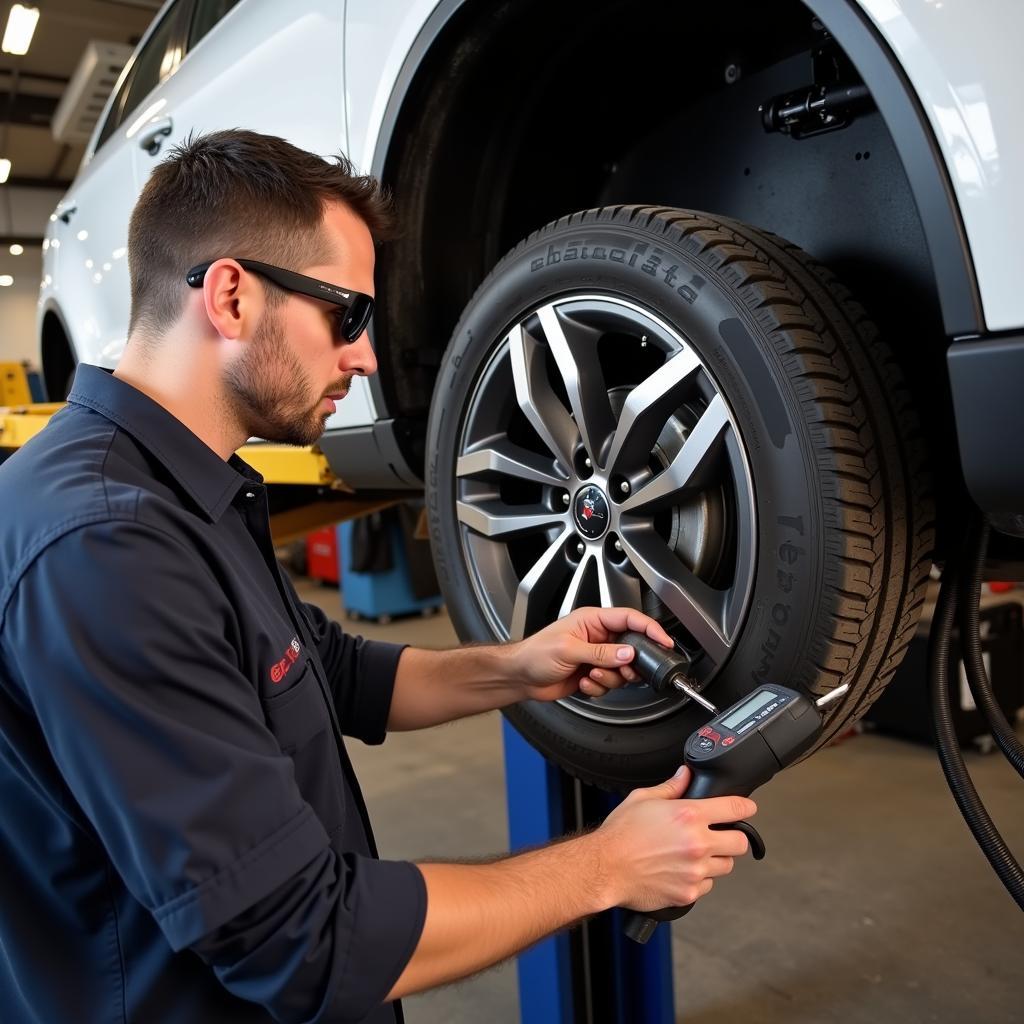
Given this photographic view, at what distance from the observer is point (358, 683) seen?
136 centimetres

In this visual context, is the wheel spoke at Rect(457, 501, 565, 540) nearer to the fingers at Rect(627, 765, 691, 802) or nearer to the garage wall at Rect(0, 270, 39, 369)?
the fingers at Rect(627, 765, 691, 802)

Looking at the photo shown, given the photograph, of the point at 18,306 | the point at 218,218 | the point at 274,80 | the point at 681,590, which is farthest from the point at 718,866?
the point at 18,306

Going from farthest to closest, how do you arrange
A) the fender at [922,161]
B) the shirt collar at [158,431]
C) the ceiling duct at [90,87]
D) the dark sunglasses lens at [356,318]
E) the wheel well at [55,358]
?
the ceiling duct at [90,87], the wheel well at [55,358], the dark sunglasses lens at [356,318], the shirt collar at [158,431], the fender at [922,161]

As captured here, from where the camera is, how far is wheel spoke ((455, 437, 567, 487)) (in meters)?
1.21

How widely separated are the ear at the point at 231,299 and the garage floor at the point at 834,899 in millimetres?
1434

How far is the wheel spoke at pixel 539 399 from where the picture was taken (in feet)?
3.88

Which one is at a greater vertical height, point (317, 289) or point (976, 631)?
point (317, 289)

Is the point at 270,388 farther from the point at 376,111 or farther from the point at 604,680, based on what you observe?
the point at 376,111

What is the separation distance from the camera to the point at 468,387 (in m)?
1.29

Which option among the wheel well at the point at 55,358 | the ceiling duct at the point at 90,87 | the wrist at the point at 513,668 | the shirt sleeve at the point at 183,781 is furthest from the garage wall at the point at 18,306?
the shirt sleeve at the point at 183,781

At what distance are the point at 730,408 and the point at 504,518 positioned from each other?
1.25 ft

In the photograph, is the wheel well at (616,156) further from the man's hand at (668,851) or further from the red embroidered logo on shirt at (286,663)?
the red embroidered logo on shirt at (286,663)

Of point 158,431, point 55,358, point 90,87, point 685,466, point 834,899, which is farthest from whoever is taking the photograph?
point 90,87

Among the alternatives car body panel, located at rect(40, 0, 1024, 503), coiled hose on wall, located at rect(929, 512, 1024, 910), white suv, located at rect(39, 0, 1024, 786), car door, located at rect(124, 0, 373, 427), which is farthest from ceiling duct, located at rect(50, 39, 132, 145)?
coiled hose on wall, located at rect(929, 512, 1024, 910)
